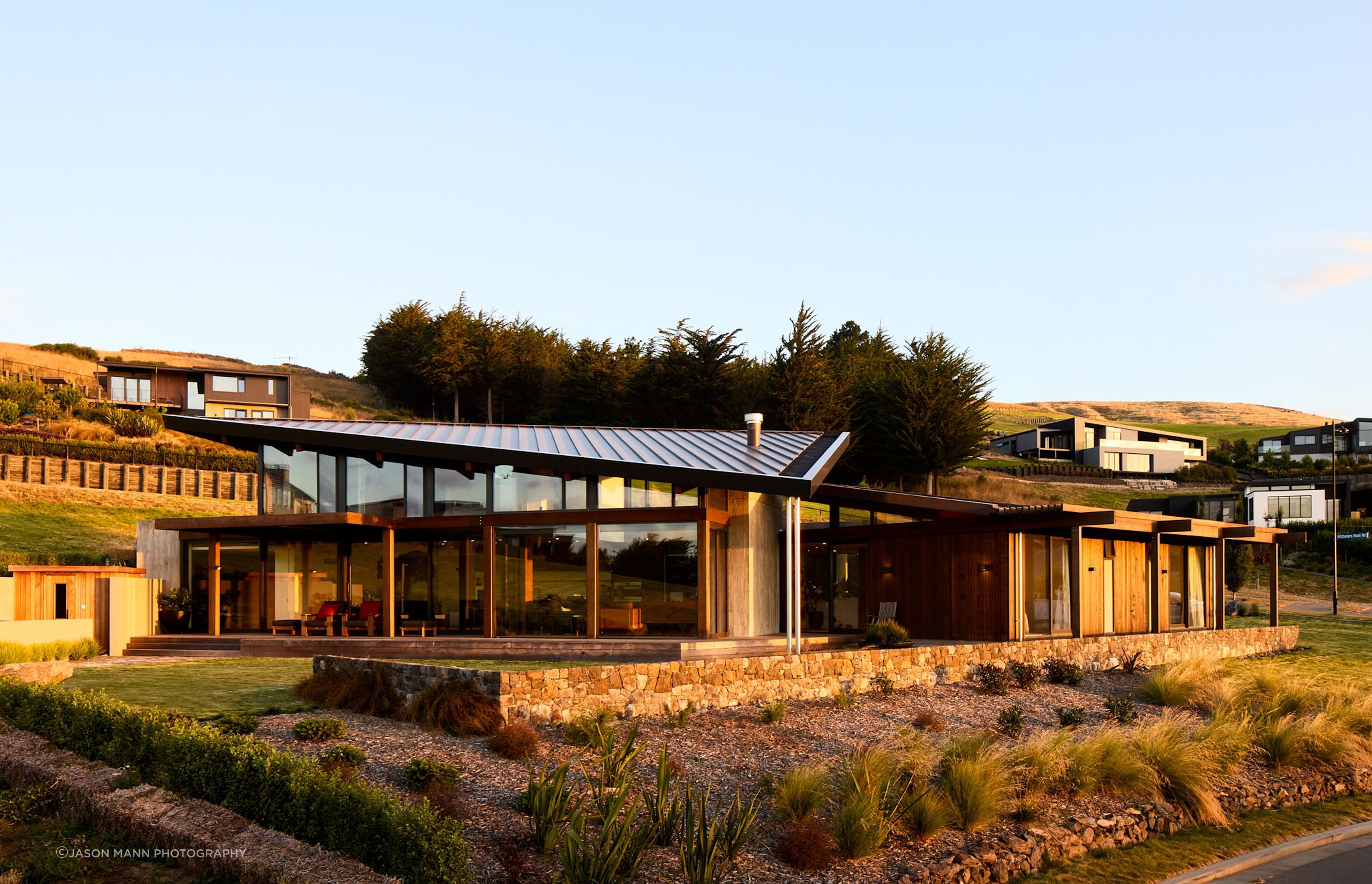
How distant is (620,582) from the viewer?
57.2ft

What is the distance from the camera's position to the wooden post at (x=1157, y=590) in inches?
851

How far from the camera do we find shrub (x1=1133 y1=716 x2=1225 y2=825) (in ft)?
36.9

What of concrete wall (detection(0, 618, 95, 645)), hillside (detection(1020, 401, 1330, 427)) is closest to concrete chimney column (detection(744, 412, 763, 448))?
concrete wall (detection(0, 618, 95, 645))

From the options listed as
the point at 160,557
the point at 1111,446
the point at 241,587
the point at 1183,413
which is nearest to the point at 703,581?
the point at 241,587

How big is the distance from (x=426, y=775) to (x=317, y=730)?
5.76ft

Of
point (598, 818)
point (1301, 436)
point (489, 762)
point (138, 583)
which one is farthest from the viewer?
point (1301, 436)

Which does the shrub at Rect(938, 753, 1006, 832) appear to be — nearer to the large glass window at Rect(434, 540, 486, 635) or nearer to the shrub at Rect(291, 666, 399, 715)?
the shrub at Rect(291, 666, 399, 715)

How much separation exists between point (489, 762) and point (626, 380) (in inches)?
1415

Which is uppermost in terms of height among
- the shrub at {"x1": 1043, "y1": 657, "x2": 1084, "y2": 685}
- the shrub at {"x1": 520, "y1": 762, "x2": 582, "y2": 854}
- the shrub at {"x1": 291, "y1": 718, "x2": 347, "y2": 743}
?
the shrub at {"x1": 291, "y1": 718, "x2": 347, "y2": 743}

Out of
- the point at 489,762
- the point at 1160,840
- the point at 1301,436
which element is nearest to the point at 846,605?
the point at 1160,840

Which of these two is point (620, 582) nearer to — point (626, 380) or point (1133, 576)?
point (1133, 576)

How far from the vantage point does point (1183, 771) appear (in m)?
11.5

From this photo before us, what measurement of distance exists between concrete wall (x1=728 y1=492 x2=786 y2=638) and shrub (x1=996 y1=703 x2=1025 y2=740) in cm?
505

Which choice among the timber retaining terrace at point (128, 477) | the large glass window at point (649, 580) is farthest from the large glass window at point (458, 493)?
the timber retaining terrace at point (128, 477)
